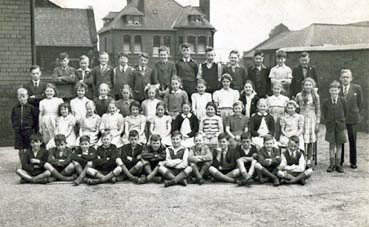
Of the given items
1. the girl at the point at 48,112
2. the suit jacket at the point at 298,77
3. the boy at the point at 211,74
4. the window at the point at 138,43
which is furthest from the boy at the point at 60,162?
the window at the point at 138,43

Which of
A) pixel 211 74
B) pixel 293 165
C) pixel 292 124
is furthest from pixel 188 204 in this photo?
pixel 211 74

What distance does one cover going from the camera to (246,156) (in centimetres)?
767

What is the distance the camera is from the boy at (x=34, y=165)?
741 cm

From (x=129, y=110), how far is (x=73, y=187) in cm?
200

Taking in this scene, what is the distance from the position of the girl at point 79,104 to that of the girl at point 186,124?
1.63m

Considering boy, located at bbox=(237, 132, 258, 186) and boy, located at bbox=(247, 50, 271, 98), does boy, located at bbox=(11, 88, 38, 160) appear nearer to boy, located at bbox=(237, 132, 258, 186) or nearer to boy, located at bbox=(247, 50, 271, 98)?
boy, located at bbox=(237, 132, 258, 186)

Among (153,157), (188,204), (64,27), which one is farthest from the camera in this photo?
(64,27)

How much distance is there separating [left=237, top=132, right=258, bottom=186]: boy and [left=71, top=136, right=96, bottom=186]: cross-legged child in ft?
7.56

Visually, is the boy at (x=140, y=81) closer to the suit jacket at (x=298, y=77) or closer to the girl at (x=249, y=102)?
the girl at (x=249, y=102)

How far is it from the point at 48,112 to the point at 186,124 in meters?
2.38

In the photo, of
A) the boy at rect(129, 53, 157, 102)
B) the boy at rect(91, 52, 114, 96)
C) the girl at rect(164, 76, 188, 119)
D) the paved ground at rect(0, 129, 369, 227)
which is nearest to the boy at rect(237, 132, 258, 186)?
the paved ground at rect(0, 129, 369, 227)

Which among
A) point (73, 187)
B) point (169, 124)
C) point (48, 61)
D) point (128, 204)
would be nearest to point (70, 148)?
point (73, 187)

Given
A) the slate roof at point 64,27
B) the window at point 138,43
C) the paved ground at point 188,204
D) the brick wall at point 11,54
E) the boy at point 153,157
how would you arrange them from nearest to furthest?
1. the paved ground at point 188,204
2. the boy at point 153,157
3. the brick wall at point 11,54
4. the slate roof at point 64,27
5. the window at point 138,43

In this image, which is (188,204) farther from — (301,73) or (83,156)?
(301,73)
